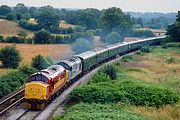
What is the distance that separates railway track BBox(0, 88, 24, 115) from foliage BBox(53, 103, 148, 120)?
6.32 meters

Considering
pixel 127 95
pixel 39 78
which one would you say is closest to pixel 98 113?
pixel 127 95

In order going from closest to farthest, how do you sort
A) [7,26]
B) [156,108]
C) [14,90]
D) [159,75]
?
[156,108]
[14,90]
[159,75]
[7,26]

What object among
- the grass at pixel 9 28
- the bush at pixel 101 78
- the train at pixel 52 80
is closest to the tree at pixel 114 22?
the grass at pixel 9 28

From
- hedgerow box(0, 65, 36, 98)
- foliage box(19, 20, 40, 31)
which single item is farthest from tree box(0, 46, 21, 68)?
foliage box(19, 20, 40, 31)

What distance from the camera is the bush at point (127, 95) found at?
29891 mm

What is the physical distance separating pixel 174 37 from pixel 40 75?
237ft

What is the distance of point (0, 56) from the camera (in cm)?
5744

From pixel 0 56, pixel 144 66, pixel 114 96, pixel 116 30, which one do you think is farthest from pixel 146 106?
pixel 116 30

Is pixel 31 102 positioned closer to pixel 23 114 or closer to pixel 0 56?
pixel 23 114

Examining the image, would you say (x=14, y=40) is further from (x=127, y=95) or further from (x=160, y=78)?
(x=127, y=95)

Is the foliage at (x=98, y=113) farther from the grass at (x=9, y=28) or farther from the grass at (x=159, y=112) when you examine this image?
the grass at (x=9, y=28)

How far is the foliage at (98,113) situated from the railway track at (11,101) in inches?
249

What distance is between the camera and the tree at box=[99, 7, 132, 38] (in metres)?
118

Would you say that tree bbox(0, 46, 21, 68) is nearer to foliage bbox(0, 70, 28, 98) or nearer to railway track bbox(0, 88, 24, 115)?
foliage bbox(0, 70, 28, 98)
